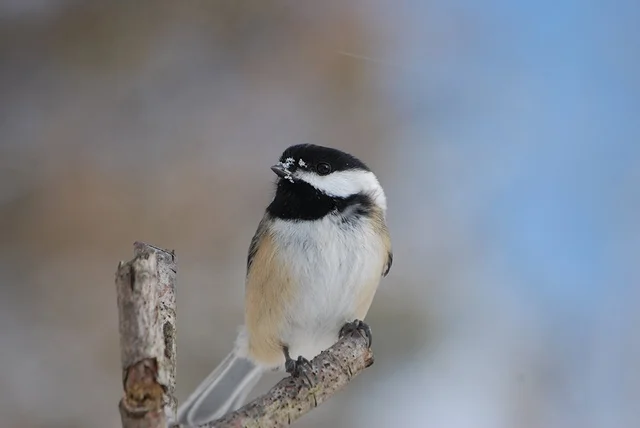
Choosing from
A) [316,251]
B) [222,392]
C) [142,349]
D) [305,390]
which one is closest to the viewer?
[142,349]

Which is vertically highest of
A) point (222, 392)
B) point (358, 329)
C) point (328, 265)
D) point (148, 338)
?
point (148, 338)

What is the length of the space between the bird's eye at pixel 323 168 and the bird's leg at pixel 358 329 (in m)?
0.44

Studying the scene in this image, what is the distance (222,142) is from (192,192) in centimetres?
30

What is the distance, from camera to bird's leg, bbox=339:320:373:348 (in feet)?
6.02

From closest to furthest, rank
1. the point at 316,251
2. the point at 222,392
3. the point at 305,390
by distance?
the point at 305,390
the point at 316,251
the point at 222,392

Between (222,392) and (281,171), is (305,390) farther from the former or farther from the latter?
(222,392)

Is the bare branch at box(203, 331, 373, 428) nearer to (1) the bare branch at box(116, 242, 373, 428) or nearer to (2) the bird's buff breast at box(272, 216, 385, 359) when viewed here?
(1) the bare branch at box(116, 242, 373, 428)

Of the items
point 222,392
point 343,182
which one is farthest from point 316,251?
point 222,392

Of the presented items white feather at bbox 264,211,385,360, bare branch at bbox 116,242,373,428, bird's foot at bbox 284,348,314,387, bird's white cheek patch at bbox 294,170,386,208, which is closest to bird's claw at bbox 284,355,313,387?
bird's foot at bbox 284,348,314,387

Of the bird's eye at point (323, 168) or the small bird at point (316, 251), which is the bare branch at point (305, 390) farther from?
the bird's eye at point (323, 168)

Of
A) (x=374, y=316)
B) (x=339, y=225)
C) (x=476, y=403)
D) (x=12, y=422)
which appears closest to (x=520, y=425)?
(x=476, y=403)

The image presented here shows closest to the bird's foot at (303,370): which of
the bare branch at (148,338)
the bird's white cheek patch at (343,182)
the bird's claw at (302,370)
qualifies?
the bird's claw at (302,370)

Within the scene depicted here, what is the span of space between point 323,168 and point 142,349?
3.65 ft

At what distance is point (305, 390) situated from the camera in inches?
53.6
